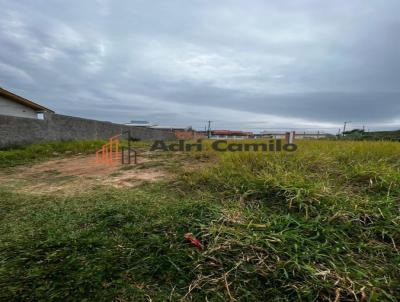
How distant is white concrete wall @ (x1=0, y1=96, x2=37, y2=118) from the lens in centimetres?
1058

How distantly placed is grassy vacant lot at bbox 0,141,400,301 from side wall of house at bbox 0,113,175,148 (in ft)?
18.3

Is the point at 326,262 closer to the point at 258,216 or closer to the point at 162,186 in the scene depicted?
the point at 258,216

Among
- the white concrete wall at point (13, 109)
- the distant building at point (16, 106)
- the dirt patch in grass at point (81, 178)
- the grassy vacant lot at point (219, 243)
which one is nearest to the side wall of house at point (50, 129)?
the distant building at point (16, 106)

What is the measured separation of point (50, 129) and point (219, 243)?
8362 millimetres

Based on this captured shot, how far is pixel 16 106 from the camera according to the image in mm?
11414

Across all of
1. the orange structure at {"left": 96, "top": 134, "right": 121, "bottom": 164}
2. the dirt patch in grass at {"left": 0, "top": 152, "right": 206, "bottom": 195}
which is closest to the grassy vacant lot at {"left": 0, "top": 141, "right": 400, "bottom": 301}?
the dirt patch in grass at {"left": 0, "top": 152, "right": 206, "bottom": 195}

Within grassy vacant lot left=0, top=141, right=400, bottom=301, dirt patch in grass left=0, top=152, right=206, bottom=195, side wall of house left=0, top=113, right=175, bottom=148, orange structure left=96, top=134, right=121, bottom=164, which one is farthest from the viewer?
side wall of house left=0, top=113, right=175, bottom=148

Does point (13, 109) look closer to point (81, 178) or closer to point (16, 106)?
point (16, 106)

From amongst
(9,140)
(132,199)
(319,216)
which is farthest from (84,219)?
(9,140)

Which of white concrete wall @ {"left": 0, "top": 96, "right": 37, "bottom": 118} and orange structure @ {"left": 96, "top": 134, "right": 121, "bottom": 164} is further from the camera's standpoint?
white concrete wall @ {"left": 0, "top": 96, "right": 37, "bottom": 118}

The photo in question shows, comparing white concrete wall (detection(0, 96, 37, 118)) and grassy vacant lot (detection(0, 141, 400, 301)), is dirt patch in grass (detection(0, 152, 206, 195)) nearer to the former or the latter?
grassy vacant lot (detection(0, 141, 400, 301))

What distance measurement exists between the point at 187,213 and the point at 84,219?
2.52 ft

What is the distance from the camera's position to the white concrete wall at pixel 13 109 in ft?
34.7

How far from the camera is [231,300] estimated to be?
3.31 feet
